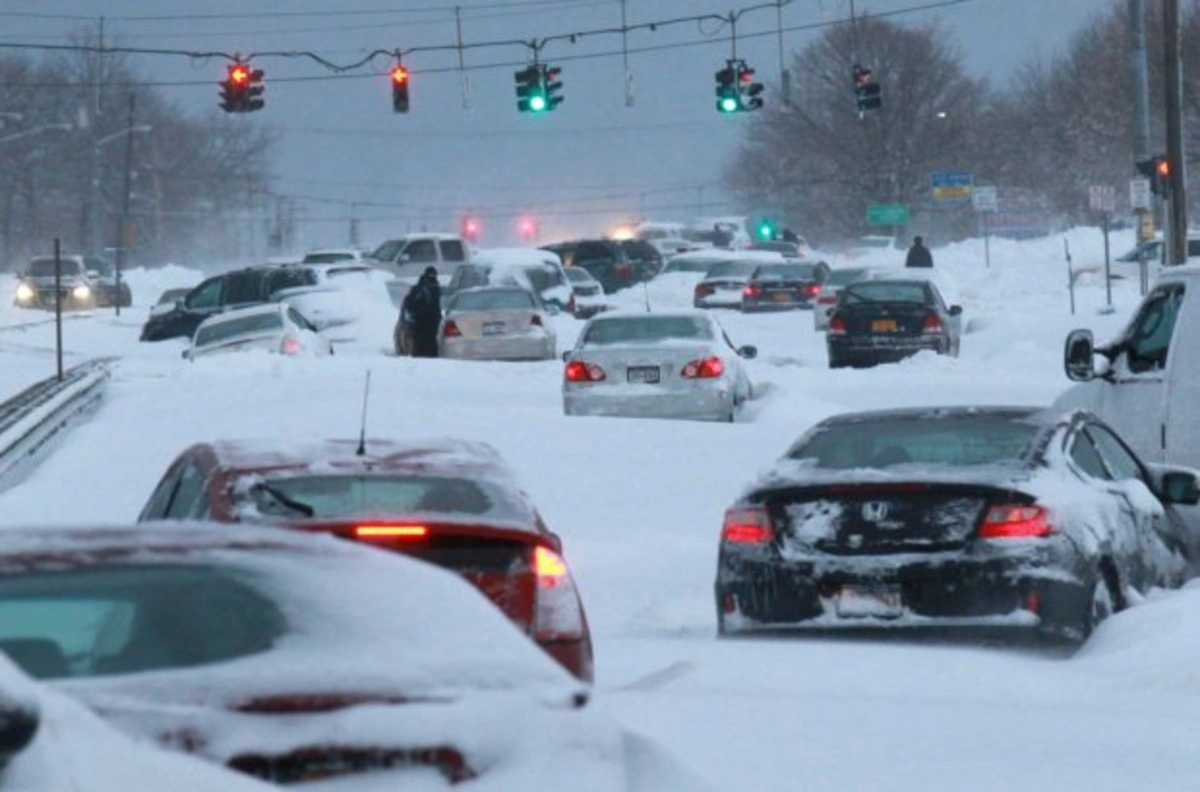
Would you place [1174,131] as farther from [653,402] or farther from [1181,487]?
[1181,487]

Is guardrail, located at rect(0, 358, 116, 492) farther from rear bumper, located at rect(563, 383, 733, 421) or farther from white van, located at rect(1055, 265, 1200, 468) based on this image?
white van, located at rect(1055, 265, 1200, 468)

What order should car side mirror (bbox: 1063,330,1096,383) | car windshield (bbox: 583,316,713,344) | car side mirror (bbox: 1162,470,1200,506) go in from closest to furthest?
1. car side mirror (bbox: 1162,470,1200,506)
2. car side mirror (bbox: 1063,330,1096,383)
3. car windshield (bbox: 583,316,713,344)

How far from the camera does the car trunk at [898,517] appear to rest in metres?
11.4

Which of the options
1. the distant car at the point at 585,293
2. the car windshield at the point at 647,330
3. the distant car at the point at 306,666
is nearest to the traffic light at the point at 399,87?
the distant car at the point at 585,293

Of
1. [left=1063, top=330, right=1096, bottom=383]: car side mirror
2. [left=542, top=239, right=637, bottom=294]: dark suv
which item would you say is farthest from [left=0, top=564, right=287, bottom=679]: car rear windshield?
[left=542, top=239, right=637, bottom=294]: dark suv

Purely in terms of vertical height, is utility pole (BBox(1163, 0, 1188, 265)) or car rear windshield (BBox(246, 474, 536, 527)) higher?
utility pole (BBox(1163, 0, 1188, 265))

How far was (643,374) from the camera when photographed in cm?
2530

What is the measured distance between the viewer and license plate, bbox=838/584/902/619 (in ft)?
37.3

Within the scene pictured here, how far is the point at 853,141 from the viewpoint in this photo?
101062 mm

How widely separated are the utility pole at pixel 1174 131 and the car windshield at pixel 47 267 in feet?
141

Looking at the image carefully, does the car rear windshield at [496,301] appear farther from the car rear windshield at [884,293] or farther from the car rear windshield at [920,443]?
the car rear windshield at [920,443]

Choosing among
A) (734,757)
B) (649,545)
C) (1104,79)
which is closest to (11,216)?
(1104,79)

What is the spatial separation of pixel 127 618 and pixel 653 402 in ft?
64.7

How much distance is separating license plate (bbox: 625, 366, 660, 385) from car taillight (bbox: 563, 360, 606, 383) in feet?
0.87
